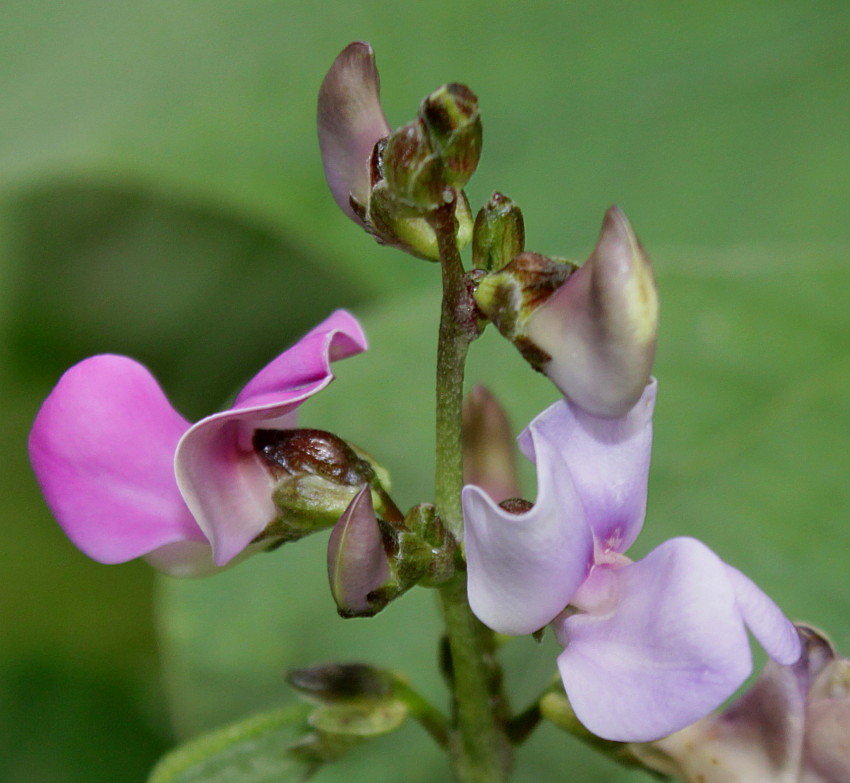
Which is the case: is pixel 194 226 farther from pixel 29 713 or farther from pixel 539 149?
pixel 29 713

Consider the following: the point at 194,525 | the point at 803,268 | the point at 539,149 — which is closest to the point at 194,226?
Answer: the point at 539,149

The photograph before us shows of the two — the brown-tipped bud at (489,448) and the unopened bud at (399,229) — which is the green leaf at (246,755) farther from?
the unopened bud at (399,229)

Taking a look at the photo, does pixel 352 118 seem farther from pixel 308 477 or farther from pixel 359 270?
pixel 359 270

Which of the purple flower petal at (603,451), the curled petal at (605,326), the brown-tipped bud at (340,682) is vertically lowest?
the brown-tipped bud at (340,682)

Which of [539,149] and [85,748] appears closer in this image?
[85,748]

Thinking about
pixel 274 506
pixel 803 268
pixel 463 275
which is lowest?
pixel 803 268

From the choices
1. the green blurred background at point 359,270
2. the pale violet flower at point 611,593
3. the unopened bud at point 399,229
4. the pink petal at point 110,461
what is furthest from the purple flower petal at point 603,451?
the green blurred background at point 359,270

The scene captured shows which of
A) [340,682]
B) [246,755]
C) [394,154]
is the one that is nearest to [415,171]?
[394,154]
